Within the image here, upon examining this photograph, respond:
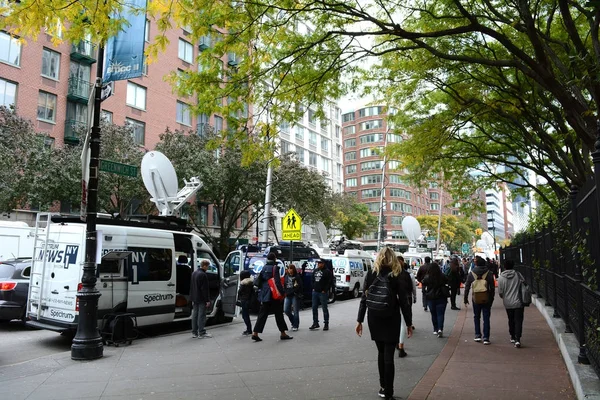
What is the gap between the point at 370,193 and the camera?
93000 millimetres

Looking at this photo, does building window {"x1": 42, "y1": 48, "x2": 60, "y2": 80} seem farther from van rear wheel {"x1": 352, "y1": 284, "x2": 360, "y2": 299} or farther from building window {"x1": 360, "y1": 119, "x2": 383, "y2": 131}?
building window {"x1": 360, "y1": 119, "x2": 383, "y2": 131}

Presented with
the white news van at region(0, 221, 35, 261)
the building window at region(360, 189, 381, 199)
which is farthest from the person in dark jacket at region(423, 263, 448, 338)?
the building window at region(360, 189, 381, 199)

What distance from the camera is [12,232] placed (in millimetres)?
16688

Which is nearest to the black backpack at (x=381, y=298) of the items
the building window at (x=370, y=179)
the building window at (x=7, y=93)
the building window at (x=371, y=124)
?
the building window at (x=7, y=93)

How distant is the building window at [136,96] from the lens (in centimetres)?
3441

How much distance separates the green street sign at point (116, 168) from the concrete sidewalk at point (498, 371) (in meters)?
6.67

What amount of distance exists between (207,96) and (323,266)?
5228mm

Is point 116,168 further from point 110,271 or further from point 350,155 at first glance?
point 350,155

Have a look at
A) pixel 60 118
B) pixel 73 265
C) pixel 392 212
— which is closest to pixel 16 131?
pixel 60 118

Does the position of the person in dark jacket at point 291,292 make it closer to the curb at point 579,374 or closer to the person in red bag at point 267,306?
the person in red bag at point 267,306

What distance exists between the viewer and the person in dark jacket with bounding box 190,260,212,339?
10.6 m

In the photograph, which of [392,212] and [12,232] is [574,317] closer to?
[12,232]

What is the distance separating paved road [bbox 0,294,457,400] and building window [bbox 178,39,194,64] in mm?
33016

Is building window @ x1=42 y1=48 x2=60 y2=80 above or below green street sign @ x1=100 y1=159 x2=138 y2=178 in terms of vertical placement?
above
